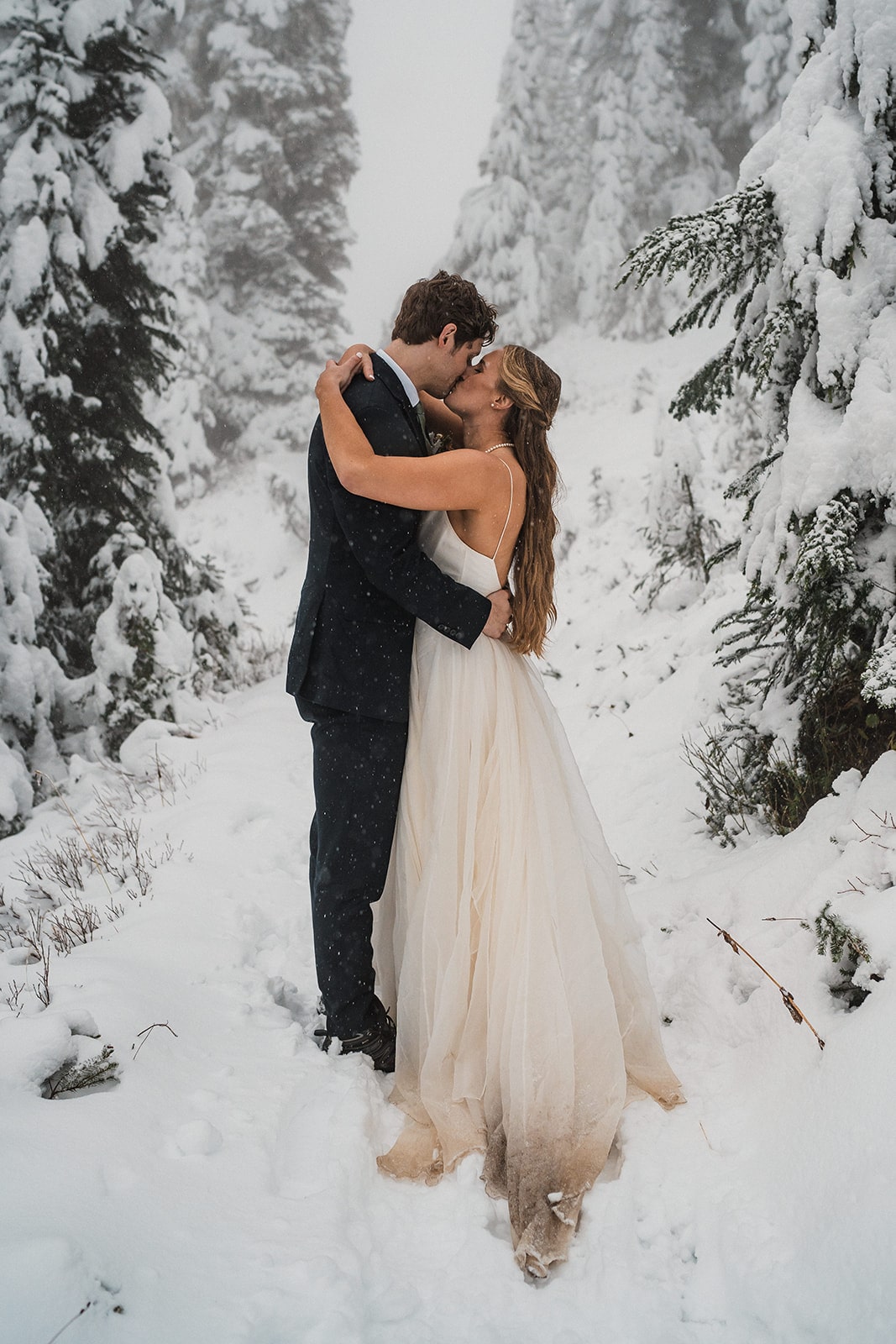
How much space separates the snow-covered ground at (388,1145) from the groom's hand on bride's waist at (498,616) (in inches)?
55.1

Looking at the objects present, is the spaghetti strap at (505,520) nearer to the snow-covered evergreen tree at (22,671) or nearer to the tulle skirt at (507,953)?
the tulle skirt at (507,953)

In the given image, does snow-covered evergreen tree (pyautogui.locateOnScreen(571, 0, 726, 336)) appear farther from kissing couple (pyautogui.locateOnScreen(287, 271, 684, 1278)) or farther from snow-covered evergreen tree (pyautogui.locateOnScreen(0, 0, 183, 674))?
kissing couple (pyautogui.locateOnScreen(287, 271, 684, 1278))

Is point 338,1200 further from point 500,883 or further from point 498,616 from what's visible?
point 498,616

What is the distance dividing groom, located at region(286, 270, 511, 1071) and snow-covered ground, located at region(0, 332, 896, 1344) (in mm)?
425

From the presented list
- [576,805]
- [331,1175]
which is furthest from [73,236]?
[331,1175]

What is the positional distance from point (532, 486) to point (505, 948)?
5.19 ft

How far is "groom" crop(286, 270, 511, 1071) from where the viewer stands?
2498 mm

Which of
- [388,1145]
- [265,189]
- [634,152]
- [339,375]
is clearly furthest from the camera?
[265,189]

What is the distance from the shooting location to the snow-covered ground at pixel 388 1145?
155 centimetres

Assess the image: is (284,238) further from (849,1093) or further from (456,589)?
(849,1093)

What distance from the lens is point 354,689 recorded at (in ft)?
8.43

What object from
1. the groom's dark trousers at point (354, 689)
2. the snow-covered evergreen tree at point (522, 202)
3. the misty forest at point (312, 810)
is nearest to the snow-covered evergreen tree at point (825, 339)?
the misty forest at point (312, 810)

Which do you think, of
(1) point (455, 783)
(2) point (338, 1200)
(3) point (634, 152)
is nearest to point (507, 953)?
(1) point (455, 783)

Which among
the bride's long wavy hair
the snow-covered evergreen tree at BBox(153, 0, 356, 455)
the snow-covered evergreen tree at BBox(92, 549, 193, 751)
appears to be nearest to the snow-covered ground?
the bride's long wavy hair
